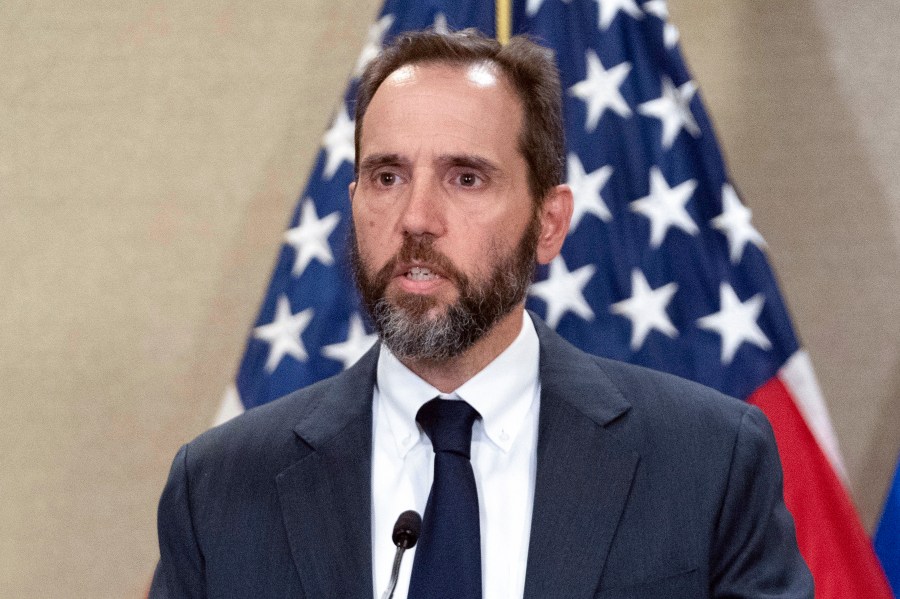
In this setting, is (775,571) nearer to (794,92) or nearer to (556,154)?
(556,154)

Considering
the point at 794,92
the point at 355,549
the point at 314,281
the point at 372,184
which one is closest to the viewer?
the point at 355,549

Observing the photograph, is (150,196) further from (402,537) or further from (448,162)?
(402,537)

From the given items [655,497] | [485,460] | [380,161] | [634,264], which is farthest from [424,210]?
[634,264]

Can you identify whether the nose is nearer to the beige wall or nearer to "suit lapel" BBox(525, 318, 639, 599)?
"suit lapel" BBox(525, 318, 639, 599)

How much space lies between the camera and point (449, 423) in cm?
179

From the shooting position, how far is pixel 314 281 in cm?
278

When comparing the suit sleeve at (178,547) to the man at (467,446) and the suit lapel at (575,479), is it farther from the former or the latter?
the suit lapel at (575,479)

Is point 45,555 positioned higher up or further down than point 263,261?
further down

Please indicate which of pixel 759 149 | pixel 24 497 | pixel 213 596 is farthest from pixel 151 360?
pixel 759 149

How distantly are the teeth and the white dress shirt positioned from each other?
7.8 inches

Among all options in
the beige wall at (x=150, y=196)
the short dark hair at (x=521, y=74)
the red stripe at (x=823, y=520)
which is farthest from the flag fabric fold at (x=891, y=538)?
the short dark hair at (x=521, y=74)

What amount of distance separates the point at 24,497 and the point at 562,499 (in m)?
2.22

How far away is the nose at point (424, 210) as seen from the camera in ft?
5.61

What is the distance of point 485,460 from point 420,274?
328mm
